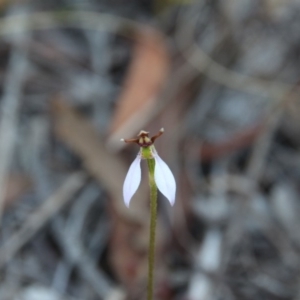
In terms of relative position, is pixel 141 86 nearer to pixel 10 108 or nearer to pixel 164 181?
pixel 10 108

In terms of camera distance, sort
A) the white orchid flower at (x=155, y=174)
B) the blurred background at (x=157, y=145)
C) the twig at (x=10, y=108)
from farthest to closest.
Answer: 1. the twig at (x=10, y=108)
2. the blurred background at (x=157, y=145)
3. the white orchid flower at (x=155, y=174)

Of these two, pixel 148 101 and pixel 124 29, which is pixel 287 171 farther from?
pixel 124 29

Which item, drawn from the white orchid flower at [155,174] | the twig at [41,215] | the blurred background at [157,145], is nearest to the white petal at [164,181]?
the white orchid flower at [155,174]

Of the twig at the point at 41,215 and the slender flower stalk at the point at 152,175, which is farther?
the twig at the point at 41,215

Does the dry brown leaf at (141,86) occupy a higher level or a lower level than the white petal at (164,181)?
higher

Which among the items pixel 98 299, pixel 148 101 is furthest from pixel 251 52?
pixel 98 299

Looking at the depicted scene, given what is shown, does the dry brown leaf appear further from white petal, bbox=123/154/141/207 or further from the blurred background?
white petal, bbox=123/154/141/207

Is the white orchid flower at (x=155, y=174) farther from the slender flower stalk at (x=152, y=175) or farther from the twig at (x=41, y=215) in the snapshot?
the twig at (x=41, y=215)

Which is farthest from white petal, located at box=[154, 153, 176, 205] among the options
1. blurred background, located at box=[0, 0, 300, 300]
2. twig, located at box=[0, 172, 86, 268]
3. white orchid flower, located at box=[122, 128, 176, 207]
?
twig, located at box=[0, 172, 86, 268]
